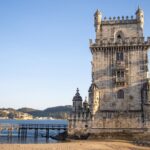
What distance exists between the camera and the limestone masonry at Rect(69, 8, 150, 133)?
62125mm

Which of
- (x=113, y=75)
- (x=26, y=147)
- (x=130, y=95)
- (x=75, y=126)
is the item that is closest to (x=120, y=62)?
(x=113, y=75)

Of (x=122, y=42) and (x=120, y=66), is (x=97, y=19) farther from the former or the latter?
(x=120, y=66)

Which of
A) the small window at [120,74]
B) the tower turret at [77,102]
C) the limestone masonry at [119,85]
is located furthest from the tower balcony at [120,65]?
the tower turret at [77,102]

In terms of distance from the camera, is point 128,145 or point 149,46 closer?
point 128,145

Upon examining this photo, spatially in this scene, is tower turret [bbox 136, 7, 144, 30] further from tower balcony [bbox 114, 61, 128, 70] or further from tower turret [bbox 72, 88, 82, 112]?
tower turret [bbox 72, 88, 82, 112]

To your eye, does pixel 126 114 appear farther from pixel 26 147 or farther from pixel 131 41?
pixel 26 147

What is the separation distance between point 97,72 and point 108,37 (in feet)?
25.4

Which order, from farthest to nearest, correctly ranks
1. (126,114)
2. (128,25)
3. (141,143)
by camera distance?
(128,25) < (126,114) < (141,143)

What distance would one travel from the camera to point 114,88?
63719 millimetres

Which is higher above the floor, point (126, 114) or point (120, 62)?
point (120, 62)

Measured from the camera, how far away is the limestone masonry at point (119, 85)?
62.1 metres

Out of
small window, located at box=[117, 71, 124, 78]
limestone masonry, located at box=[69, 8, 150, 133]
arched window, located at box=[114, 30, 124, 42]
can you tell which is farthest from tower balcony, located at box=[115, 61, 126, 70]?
arched window, located at box=[114, 30, 124, 42]

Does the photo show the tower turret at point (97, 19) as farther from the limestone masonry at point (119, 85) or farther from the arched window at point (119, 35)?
the arched window at point (119, 35)

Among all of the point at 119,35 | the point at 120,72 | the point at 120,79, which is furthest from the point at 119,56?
the point at 120,79
